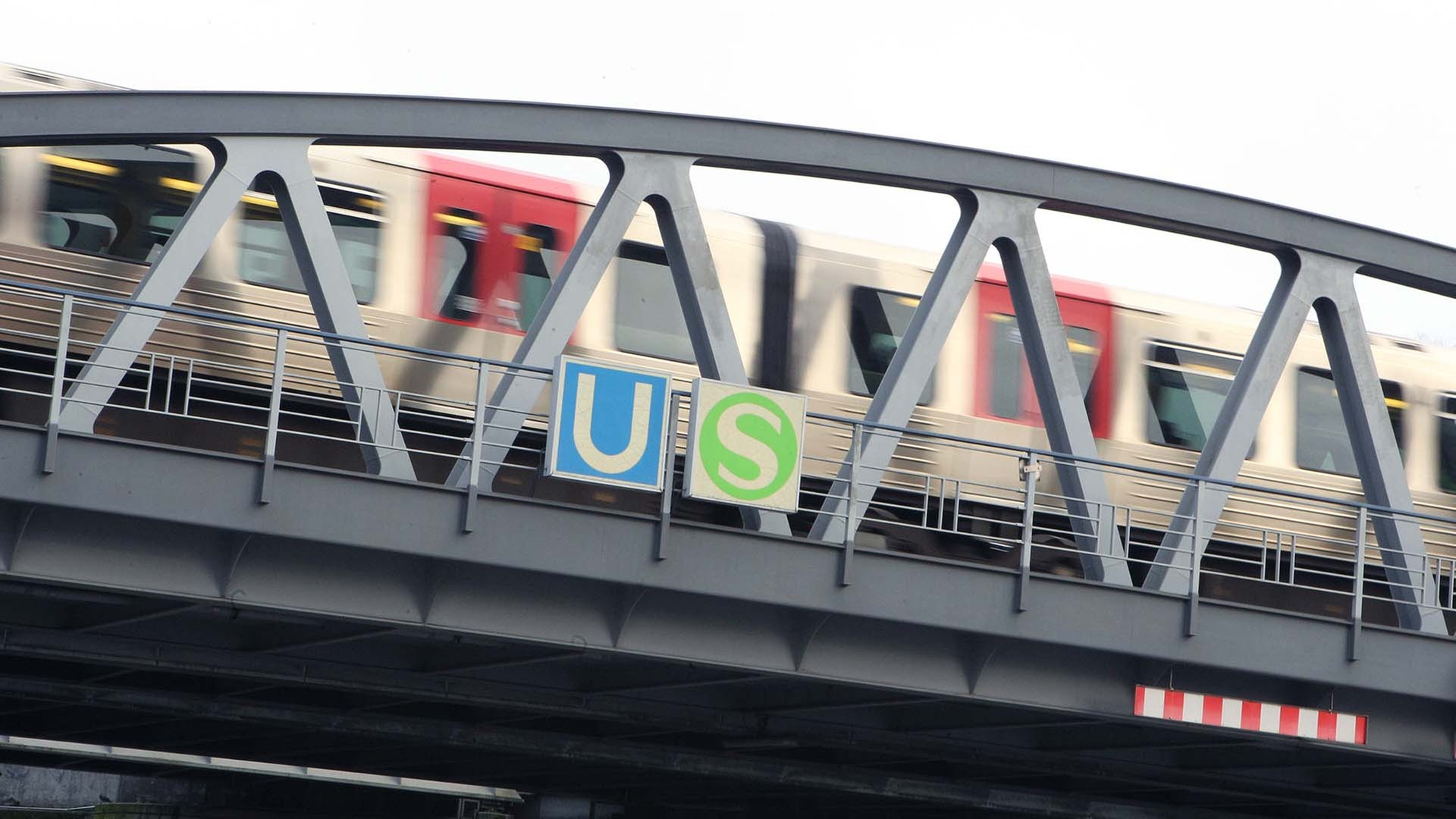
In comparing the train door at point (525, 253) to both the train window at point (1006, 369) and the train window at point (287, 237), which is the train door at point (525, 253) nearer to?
the train window at point (287, 237)

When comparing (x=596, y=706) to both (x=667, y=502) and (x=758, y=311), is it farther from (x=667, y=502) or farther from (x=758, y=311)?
(x=758, y=311)

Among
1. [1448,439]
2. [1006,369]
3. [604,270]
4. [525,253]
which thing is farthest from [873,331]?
[1448,439]

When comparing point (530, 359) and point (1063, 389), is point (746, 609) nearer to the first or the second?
point (530, 359)

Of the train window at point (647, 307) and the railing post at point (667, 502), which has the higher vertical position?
the train window at point (647, 307)

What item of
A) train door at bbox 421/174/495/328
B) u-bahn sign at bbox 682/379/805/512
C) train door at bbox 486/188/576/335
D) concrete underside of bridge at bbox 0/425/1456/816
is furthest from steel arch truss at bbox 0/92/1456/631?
train door at bbox 486/188/576/335

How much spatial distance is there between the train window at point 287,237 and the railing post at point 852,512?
6.18m

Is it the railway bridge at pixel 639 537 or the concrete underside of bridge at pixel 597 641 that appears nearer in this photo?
the concrete underside of bridge at pixel 597 641

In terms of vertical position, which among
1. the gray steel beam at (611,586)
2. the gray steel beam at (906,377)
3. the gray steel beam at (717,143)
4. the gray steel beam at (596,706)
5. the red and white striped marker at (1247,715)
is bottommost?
the gray steel beam at (596,706)

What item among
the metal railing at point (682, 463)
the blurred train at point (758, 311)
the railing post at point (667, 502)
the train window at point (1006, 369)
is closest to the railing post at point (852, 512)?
the metal railing at point (682, 463)

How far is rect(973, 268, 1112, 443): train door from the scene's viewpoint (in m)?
18.0

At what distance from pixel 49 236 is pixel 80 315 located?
0.81 m

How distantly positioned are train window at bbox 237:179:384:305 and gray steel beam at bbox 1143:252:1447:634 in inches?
312

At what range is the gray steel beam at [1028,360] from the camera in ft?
39.3

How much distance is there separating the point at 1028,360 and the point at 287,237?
23.4ft
